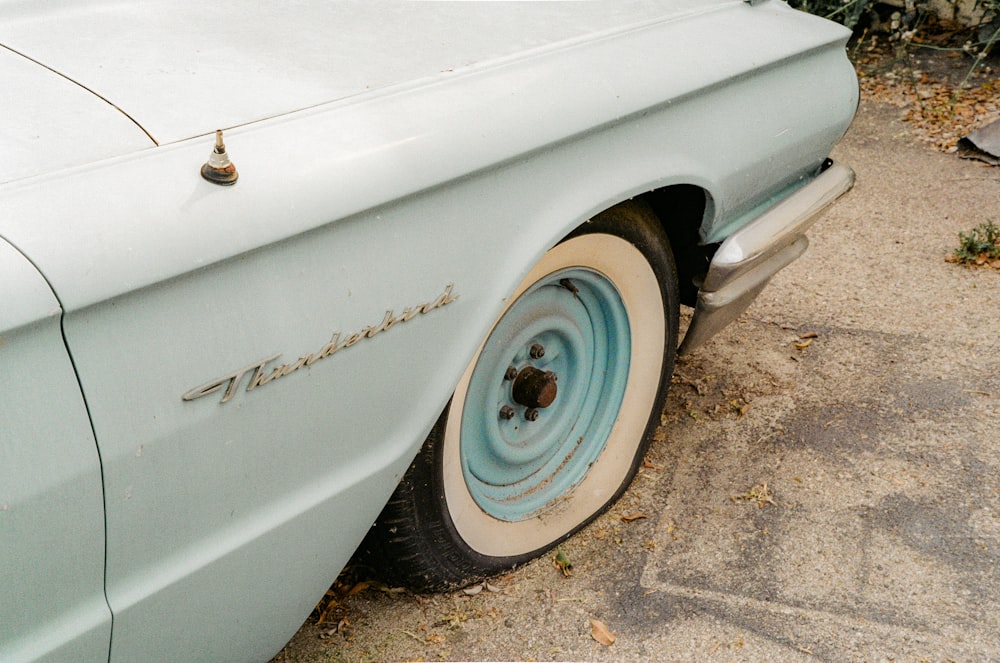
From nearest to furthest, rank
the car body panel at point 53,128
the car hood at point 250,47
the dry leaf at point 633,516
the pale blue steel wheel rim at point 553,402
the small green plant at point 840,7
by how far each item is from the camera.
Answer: the car body panel at point 53,128, the car hood at point 250,47, the pale blue steel wheel rim at point 553,402, the dry leaf at point 633,516, the small green plant at point 840,7

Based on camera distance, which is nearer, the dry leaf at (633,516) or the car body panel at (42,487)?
the car body panel at (42,487)

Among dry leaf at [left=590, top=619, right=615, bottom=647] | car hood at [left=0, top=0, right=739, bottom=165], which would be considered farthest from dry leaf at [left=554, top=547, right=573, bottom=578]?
car hood at [left=0, top=0, right=739, bottom=165]

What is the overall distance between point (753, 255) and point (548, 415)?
2.01ft

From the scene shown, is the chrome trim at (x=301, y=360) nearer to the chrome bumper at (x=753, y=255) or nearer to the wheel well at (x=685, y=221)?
the wheel well at (x=685, y=221)

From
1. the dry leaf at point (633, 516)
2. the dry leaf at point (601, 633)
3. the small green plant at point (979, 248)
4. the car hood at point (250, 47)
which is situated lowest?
the small green plant at point (979, 248)

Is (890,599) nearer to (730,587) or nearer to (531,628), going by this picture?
(730,587)

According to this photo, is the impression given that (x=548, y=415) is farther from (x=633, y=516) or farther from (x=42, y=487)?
(x=42, y=487)

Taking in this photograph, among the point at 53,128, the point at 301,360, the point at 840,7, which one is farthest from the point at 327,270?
the point at 840,7

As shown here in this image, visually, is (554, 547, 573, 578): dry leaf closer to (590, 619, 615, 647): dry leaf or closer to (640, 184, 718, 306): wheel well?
(590, 619, 615, 647): dry leaf

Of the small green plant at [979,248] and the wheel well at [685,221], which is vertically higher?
the wheel well at [685,221]

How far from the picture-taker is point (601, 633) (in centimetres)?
220

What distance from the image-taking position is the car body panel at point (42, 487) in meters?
1.20

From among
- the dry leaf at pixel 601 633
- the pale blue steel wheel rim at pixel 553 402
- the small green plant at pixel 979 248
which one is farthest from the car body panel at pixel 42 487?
the small green plant at pixel 979 248

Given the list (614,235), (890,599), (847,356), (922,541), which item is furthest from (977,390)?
(614,235)
